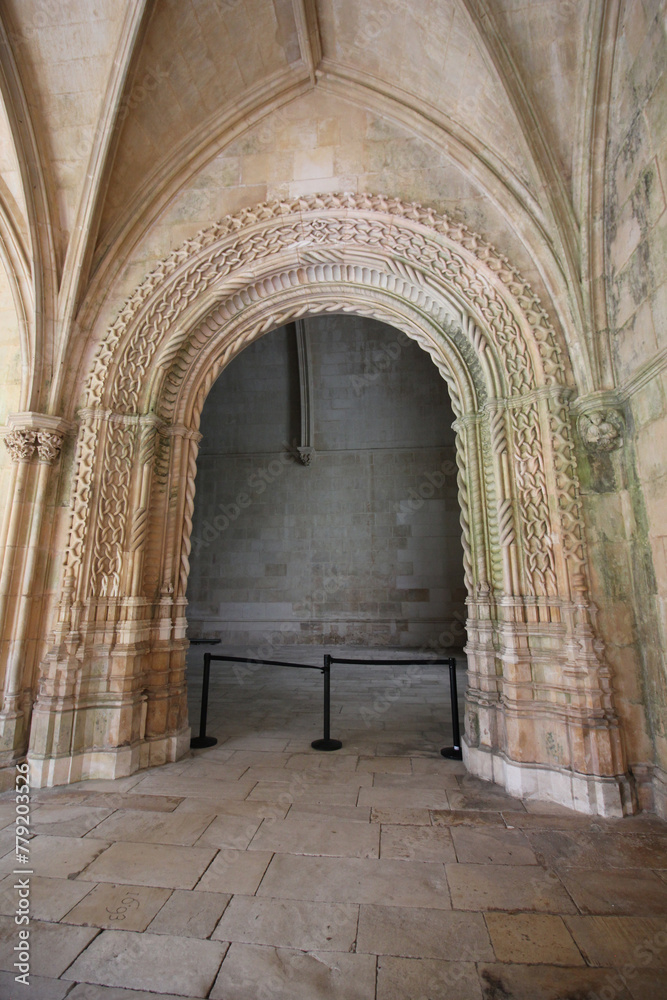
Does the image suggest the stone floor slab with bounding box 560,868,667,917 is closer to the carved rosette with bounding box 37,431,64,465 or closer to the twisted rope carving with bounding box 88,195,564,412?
the twisted rope carving with bounding box 88,195,564,412

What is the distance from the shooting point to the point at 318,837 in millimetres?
2771

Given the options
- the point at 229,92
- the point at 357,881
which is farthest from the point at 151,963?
the point at 229,92

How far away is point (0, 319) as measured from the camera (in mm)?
4434

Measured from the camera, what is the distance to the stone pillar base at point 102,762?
3.57 m

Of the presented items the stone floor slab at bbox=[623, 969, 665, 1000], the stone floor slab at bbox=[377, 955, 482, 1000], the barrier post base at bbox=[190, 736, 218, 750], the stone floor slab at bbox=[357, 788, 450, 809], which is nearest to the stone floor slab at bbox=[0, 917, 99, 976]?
the stone floor slab at bbox=[377, 955, 482, 1000]

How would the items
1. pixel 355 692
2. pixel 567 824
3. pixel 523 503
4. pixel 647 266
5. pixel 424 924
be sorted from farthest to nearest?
pixel 355 692, pixel 523 503, pixel 647 266, pixel 567 824, pixel 424 924

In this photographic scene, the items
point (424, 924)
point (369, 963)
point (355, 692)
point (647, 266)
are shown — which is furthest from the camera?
point (355, 692)

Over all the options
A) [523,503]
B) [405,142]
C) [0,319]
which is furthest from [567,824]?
[0,319]

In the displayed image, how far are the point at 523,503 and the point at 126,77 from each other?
4952mm

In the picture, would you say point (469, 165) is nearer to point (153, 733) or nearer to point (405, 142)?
point (405, 142)

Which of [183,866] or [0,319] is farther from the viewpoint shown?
[0,319]

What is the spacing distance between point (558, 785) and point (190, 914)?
255 cm

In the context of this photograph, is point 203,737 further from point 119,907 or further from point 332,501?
point 332,501

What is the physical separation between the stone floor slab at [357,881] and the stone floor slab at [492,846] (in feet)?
0.78
